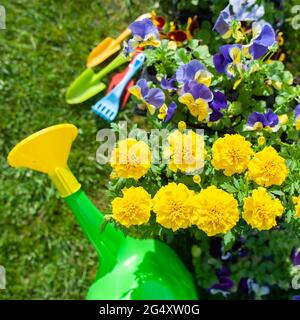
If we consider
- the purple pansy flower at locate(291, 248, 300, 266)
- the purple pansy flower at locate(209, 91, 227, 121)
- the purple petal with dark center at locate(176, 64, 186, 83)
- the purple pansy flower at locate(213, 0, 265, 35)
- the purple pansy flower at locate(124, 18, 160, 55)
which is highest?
the purple pansy flower at locate(124, 18, 160, 55)

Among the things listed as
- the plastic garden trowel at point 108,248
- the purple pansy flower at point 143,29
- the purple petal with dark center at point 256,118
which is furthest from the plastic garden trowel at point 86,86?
the purple petal with dark center at point 256,118

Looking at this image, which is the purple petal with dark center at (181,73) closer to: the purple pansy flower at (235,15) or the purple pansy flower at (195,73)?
the purple pansy flower at (195,73)

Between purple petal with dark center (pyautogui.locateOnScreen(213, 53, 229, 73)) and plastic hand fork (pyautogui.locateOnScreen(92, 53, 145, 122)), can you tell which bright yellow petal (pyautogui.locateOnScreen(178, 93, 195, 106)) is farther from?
plastic hand fork (pyautogui.locateOnScreen(92, 53, 145, 122))

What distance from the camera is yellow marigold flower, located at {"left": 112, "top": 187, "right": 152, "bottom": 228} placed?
3.17ft

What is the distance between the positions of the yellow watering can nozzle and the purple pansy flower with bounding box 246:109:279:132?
373 mm

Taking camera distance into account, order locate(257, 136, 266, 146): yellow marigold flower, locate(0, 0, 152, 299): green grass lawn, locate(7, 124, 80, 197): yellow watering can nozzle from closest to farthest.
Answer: locate(257, 136, 266, 146): yellow marigold flower < locate(7, 124, 80, 197): yellow watering can nozzle < locate(0, 0, 152, 299): green grass lawn

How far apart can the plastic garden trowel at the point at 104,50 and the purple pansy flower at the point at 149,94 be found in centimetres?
58

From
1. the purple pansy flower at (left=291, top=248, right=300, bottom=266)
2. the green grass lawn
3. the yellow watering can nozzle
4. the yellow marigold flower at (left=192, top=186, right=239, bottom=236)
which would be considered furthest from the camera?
the green grass lawn

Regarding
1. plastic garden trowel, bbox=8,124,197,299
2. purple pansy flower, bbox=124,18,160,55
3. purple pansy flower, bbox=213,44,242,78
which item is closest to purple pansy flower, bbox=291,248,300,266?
plastic garden trowel, bbox=8,124,197,299

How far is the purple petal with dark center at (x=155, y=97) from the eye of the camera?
109 cm

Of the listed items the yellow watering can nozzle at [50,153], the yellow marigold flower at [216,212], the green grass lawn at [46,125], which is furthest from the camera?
the green grass lawn at [46,125]

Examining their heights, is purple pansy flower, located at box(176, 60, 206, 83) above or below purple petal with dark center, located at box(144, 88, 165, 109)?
above
